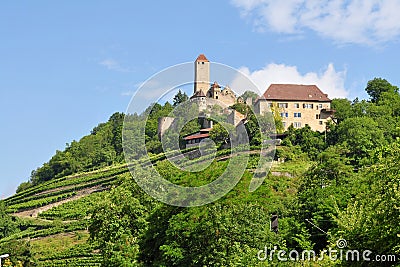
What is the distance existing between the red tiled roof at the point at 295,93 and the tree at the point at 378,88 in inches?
286

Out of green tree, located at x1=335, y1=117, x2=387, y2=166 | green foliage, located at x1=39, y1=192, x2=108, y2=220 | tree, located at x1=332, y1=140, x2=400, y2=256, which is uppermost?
green tree, located at x1=335, y1=117, x2=387, y2=166

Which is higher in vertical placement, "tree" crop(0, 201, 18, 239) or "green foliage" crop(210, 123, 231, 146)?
"green foliage" crop(210, 123, 231, 146)

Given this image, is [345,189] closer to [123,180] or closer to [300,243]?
[300,243]

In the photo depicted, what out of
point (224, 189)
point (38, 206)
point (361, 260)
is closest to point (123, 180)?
point (224, 189)

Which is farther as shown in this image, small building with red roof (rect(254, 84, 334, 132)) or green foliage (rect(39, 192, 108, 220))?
small building with red roof (rect(254, 84, 334, 132))

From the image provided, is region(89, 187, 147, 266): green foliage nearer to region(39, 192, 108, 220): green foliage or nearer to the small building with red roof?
region(39, 192, 108, 220): green foliage

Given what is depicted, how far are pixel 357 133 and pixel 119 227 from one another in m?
45.6

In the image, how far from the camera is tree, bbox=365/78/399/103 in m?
93.5

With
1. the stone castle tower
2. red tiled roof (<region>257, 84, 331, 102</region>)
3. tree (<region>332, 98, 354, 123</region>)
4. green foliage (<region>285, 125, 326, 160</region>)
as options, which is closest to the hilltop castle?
the stone castle tower

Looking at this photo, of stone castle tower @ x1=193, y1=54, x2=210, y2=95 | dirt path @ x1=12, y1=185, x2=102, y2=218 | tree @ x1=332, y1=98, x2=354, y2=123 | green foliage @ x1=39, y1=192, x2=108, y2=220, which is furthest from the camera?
tree @ x1=332, y1=98, x2=354, y2=123

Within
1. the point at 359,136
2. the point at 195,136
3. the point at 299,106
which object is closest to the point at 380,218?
the point at 359,136

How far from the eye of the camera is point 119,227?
112 ft

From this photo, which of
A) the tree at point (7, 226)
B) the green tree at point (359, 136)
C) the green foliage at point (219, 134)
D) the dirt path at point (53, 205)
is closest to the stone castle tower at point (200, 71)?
the green tree at point (359, 136)

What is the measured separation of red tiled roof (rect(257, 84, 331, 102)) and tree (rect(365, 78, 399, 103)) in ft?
23.8
